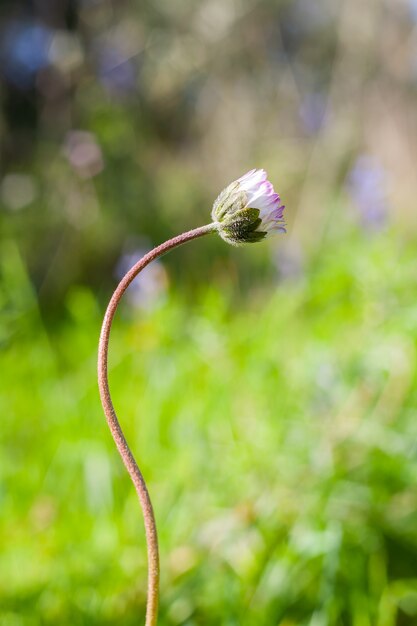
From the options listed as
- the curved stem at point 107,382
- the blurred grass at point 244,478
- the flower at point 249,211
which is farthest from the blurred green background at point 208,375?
the flower at point 249,211

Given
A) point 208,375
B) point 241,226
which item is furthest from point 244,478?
point 241,226

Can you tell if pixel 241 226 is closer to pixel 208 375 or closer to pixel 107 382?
pixel 107 382

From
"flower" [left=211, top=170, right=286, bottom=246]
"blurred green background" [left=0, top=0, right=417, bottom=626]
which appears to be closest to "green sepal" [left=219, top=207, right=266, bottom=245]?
"flower" [left=211, top=170, right=286, bottom=246]

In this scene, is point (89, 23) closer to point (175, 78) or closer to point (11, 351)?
point (175, 78)

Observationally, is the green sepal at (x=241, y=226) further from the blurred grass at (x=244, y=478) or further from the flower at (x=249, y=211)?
the blurred grass at (x=244, y=478)

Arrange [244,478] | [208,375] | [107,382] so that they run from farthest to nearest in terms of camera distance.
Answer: [208,375]
[244,478]
[107,382]

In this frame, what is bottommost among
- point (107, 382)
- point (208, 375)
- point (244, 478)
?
point (107, 382)

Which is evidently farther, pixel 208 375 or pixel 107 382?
pixel 208 375

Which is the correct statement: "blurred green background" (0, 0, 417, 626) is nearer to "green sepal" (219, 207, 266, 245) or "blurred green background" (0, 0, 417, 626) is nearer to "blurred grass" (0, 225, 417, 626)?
"blurred grass" (0, 225, 417, 626)
